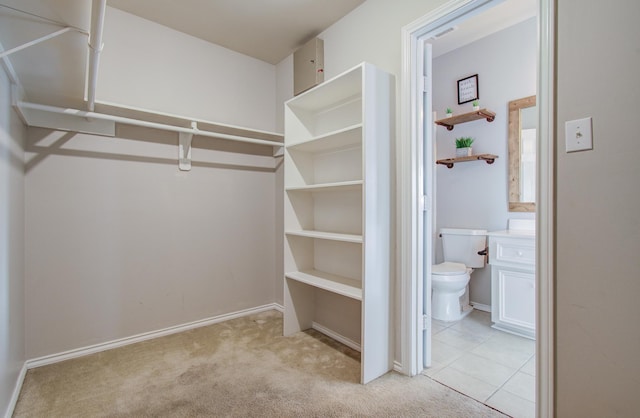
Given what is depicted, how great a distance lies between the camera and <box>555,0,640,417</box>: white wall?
40.5 inches

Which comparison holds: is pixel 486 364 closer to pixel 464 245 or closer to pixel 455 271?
pixel 455 271

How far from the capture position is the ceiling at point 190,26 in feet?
3.61

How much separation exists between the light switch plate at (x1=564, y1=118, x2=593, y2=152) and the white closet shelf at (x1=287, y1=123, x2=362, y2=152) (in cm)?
96

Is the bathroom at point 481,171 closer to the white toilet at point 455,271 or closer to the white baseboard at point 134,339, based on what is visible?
the white toilet at point 455,271

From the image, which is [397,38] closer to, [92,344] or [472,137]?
[472,137]

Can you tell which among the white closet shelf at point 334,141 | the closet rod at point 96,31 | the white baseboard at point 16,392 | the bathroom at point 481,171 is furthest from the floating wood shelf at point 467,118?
the white baseboard at point 16,392

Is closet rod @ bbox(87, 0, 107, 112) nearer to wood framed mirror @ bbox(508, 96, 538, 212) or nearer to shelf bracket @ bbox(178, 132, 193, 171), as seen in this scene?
shelf bracket @ bbox(178, 132, 193, 171)

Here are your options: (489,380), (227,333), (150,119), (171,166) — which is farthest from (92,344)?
(489,380)

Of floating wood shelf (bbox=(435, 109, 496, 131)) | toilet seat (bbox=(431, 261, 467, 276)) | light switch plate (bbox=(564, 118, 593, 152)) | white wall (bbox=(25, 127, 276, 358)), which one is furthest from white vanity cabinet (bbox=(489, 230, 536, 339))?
white wall (bbox=(25, 127, 276, 358))

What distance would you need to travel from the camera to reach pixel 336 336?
2318 mm

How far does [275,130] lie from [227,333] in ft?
6.18

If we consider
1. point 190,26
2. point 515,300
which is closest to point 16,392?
point 190,26

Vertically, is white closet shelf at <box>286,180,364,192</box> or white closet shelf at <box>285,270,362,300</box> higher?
white closet shelf at <box>286,180,364,192</box>

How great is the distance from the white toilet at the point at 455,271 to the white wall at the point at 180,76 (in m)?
2.07
